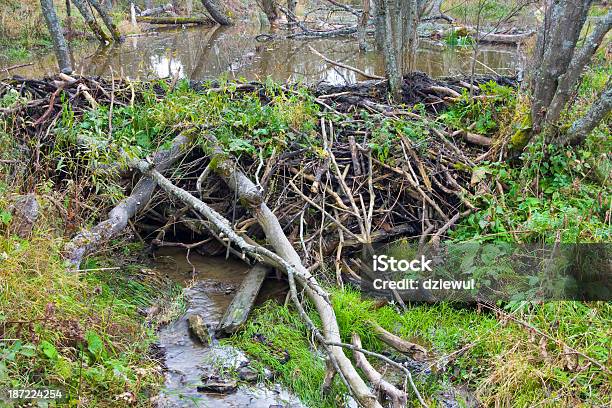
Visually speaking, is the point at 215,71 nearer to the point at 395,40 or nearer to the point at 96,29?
the point at 395,40

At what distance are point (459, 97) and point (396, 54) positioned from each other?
103 cm

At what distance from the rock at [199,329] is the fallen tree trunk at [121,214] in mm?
979

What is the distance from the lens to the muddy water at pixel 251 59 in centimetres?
1252

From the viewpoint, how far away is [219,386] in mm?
3867

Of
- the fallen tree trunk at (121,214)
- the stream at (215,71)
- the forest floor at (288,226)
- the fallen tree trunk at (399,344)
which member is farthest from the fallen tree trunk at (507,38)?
the fallen tree trunk at (399,344)

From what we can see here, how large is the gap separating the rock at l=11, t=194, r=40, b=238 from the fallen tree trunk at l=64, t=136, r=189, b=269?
320 millimetres

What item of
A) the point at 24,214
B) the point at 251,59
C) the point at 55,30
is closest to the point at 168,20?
the point at 251,59

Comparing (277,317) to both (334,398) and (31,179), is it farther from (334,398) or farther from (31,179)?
(31,179)

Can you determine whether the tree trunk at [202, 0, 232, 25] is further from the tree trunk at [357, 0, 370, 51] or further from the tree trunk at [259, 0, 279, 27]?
the tree trunk at [357, 0, 370, 51]

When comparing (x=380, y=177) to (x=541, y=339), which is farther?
(x=380, y=177)

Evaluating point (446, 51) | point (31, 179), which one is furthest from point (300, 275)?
point (446, 51)

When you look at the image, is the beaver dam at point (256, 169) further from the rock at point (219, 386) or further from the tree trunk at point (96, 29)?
the tree trunk at point (96, 29)

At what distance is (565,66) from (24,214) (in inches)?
195

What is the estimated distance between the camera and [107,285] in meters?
4.68
